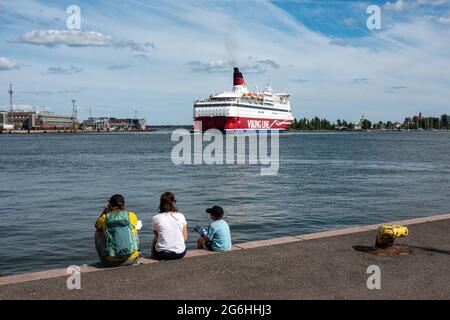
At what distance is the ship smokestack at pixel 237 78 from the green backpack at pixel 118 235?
113 meters

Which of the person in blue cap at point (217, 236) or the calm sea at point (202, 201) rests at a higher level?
the person in blue cap at point (217, 236)

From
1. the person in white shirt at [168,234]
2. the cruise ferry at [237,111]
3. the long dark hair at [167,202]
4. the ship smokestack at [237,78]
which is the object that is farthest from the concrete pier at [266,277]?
the ship smokestack at [237,78]

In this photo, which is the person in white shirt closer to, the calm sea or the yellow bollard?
the yellow bollard

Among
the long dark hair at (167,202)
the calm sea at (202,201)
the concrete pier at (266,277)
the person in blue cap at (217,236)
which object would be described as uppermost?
the long dark hair at (167,202)

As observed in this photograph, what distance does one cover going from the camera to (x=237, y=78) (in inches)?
4710

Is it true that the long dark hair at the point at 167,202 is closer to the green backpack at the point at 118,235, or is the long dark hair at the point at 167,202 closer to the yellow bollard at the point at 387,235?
the green backpack at the point at 118,235

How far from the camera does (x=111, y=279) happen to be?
693cm

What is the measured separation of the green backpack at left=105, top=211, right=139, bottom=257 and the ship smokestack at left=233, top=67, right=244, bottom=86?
11284cm

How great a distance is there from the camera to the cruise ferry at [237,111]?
10812 cm

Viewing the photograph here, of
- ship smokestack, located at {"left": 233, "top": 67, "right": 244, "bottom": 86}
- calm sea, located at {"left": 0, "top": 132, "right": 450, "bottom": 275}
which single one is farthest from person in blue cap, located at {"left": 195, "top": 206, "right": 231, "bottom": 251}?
ship smokestack, located at {"left": 233, "top": 67, "right": 244, "bottom": 86}

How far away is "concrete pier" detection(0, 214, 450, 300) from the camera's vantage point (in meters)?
6.37
